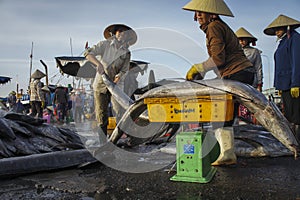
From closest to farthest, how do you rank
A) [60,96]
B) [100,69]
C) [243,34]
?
[100,69], [243,34], [60,96]

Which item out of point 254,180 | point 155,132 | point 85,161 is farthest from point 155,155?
point 254,180

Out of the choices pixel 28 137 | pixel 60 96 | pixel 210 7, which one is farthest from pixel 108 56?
pixel 60 96

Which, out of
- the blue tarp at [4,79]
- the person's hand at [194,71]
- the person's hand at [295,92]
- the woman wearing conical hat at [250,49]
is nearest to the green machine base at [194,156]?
the person's hand at [194,71]

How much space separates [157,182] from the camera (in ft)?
8.84

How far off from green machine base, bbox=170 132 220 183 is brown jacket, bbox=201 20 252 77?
97cm

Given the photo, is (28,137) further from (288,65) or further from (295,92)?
(288,65)

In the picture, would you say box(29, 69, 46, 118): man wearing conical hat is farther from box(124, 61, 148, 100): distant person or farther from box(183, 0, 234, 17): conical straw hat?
box(183, 0, 234, 17): conical straw hat

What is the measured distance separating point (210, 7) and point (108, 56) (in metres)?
1.87

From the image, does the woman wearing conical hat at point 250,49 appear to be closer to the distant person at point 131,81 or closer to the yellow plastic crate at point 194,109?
the distant person at point 131,81

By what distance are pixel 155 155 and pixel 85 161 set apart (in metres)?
1.13

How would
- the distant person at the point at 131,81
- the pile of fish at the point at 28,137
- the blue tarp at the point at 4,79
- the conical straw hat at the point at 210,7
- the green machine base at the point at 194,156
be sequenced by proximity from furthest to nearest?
1. the blue tarp at the point at 4,79
2. the distant person at the point at 131,81
3. the pile of fish at the point at 28,137
4. the conical straw hat at the point at 210,7
5. the green machine base at the point at 194,156

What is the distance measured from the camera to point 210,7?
3.24m

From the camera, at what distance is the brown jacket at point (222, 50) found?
3258 millimetres

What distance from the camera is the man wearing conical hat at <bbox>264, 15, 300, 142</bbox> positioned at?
4395mm
